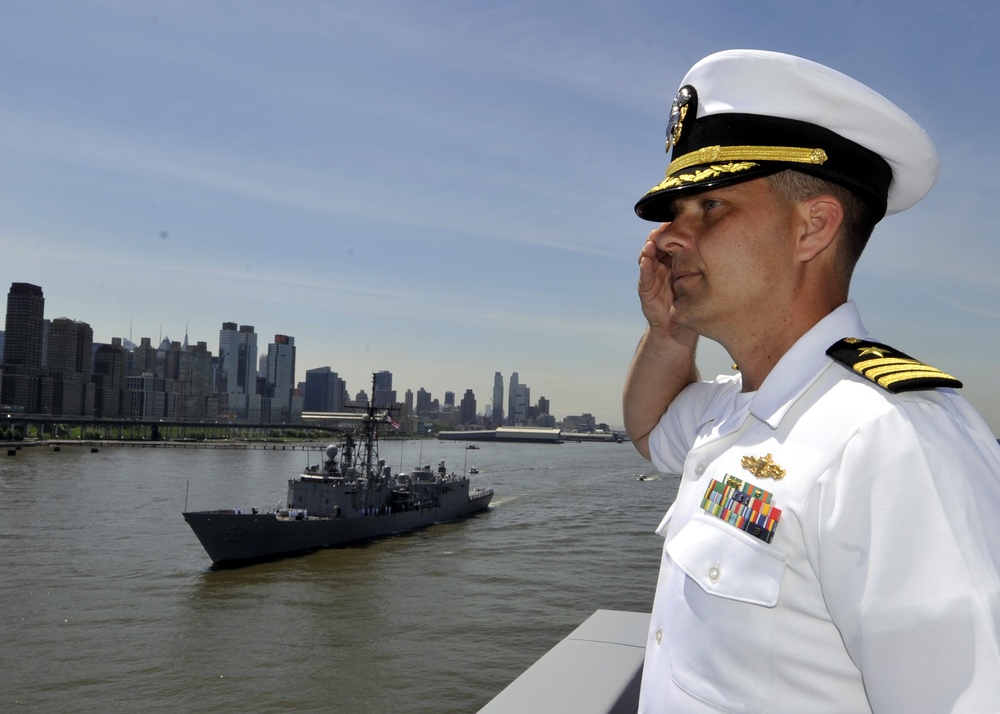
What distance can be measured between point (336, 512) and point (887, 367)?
3245 cm

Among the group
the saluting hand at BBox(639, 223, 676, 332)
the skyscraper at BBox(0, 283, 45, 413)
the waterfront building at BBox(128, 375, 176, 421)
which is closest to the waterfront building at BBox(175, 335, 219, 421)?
the waterfront building at BBox(128, 375, 176, 421)

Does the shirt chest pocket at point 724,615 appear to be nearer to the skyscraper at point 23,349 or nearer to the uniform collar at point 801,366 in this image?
the uniform collar at point 801,366

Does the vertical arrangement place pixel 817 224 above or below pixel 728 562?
above

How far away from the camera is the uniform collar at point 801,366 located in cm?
114

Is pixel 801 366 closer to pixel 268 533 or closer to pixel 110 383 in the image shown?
pixel 268 533

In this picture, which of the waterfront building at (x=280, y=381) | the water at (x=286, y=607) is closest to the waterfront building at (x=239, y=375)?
the waterfront building at (x=280, y=381)

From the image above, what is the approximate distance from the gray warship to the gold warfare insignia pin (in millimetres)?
28922

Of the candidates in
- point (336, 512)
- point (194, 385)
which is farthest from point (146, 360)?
point (336, 512)

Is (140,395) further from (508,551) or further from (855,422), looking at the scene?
(855,422)

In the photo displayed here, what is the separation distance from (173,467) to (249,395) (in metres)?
110

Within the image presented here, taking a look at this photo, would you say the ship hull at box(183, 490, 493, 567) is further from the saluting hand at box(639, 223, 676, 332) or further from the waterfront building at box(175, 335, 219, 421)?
the waterfront building at box(175, 335, 219, 421)

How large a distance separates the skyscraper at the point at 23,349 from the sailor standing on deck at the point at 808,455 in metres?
138

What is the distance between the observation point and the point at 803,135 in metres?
1.26

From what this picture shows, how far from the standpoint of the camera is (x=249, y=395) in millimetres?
169000
